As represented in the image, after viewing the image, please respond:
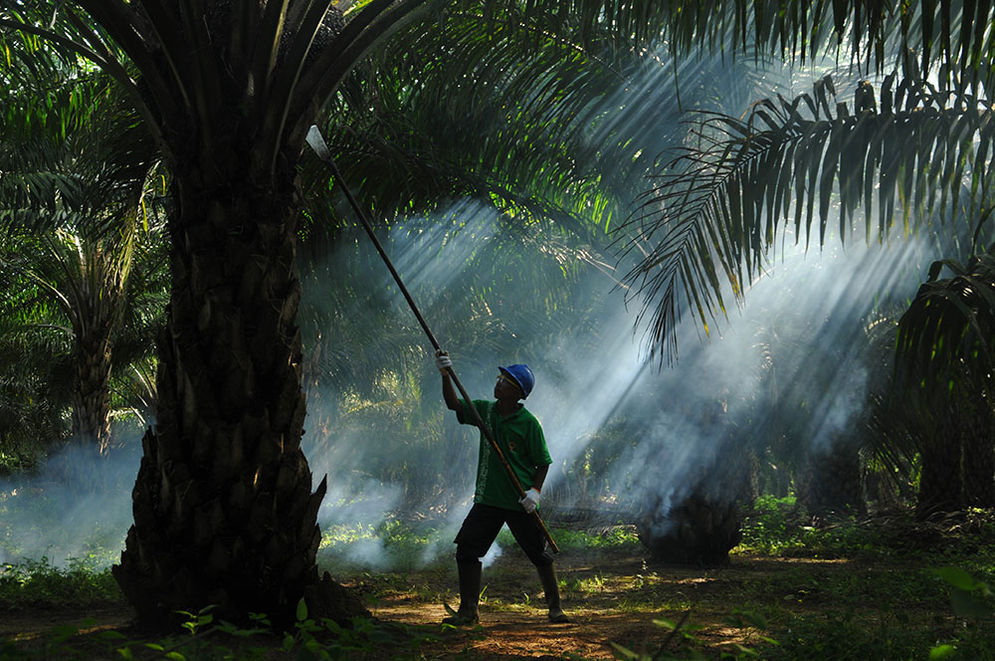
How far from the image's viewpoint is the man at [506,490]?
562 centimetres

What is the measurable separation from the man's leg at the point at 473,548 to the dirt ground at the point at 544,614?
212 millimetres

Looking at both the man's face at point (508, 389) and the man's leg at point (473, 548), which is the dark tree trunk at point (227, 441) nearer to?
the man's leg at point (473, 548)

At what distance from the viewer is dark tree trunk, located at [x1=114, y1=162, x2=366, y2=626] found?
4.30m

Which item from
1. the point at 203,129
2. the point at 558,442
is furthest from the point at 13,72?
the point at 558,442

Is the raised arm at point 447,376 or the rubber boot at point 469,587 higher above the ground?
the raised arm at point 447,376

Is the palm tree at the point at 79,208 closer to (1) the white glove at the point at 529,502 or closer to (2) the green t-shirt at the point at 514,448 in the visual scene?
(2) the green t-shirt at the point at 514,448

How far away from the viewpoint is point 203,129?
4551mm

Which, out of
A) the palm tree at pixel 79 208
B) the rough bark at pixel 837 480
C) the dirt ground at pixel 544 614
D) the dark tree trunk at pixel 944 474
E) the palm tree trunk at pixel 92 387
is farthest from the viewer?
the rough bark at pixel 837 480

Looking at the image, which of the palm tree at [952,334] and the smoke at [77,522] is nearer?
A: the palm tree at [952,334]

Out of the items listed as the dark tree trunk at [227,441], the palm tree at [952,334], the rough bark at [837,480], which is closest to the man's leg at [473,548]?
the dark tree trunk at [227,441]

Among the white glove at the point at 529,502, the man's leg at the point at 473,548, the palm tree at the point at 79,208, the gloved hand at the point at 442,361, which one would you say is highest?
the palm tree at the point at 79,208

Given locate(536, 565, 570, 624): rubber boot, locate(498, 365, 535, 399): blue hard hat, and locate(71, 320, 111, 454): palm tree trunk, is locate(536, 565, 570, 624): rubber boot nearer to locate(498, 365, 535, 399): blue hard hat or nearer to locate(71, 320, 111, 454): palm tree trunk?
locate(498, 365, 535, 399): blue hard hat

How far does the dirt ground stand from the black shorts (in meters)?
0.42

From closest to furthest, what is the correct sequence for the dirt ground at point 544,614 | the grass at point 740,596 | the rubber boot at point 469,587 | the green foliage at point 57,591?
the grass at point 740,596
the dirt ground at point 544,614
the rubber boot at point 469,587
the green foliage at point 57,591
